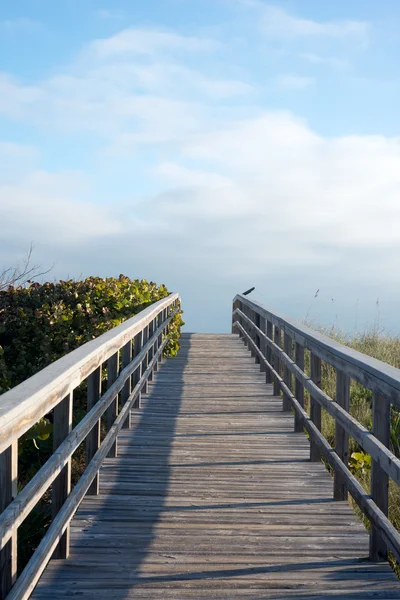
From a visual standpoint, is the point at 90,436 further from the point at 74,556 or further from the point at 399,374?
the point at 399,374

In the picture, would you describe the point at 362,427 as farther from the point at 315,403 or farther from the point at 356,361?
the point at 315,403

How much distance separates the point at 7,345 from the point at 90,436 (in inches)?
244

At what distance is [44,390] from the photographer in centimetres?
294

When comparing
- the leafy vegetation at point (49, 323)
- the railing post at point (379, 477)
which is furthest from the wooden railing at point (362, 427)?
the leafy vegetation at point (49, 323)

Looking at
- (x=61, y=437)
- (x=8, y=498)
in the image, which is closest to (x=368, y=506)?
(x=61, y=437)

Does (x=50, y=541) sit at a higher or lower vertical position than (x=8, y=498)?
lower

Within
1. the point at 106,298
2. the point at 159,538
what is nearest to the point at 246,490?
the point at 159,538

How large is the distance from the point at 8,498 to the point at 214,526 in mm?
2110

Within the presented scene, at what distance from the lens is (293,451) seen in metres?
6.31

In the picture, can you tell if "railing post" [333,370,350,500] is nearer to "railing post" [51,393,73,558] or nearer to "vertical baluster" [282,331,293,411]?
"railing post" [51,393,73,558]

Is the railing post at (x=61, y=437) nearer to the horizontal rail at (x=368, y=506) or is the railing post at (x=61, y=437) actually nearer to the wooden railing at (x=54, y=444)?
the wooden railing at (x=54, y=444)

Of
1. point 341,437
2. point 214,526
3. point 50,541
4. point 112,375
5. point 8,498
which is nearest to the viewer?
point 8,498

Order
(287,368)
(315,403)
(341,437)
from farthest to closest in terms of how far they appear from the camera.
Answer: (287,368) → (315,403) → (341,437)

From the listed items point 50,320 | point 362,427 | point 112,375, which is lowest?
point 362,427
